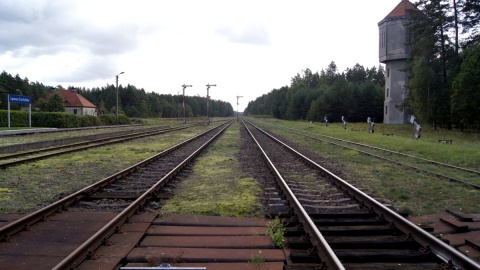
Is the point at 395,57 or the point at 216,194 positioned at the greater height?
the point at 395,57

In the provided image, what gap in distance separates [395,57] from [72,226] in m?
62.0

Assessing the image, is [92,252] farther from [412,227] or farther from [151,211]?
[412,227]

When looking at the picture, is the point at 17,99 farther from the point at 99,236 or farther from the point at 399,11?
the point at 399,11

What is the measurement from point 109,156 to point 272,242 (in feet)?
41.3

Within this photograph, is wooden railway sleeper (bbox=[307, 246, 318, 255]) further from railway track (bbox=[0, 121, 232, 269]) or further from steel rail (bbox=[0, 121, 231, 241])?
steel rail (bbox=[0, 121, 231, 241])

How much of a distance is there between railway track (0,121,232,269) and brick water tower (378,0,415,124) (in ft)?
189

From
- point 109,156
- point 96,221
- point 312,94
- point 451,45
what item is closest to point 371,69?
point 312,94

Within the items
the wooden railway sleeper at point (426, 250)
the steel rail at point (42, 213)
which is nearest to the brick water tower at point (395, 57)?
the steel rail at point (42, 213)

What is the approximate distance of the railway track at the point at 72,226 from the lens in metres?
4.50

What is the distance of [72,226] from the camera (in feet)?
19.1

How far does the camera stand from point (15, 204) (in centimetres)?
743

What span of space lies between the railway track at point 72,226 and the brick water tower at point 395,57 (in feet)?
189

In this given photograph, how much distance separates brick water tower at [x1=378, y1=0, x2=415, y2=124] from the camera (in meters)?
59.4

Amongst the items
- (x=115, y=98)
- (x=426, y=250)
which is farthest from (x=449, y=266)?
(x=115, y=98)
